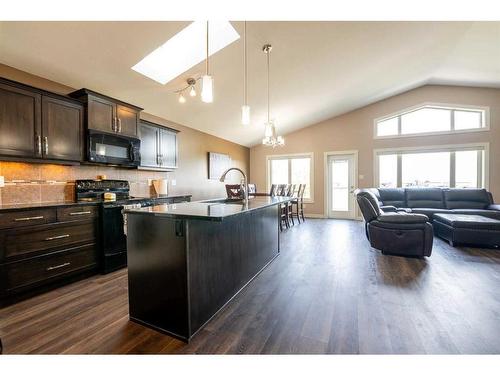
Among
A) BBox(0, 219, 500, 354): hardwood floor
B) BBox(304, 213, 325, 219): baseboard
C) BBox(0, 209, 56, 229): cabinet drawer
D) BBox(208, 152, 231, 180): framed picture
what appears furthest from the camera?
BBox(304, 213, 325, 219): baseboard

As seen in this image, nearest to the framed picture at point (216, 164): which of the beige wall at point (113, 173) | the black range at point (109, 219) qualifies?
the beige wall at point (113, 173)

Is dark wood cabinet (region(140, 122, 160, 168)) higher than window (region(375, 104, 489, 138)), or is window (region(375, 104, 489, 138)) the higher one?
window (region(375, 104, 489, 138))

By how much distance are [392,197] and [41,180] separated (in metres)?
6.44

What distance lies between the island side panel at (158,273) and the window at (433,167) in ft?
21.0

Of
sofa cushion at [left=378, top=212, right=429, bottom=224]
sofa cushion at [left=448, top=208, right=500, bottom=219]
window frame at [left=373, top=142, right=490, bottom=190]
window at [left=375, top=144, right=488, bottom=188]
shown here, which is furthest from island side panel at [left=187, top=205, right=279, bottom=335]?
window at [left=375, top=144, right=488, bottom=188]

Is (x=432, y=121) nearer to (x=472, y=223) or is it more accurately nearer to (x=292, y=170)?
(x=472, y=223)

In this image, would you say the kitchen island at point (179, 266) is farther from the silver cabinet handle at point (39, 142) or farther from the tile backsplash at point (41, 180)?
the tile backsplash at point (41, 180)

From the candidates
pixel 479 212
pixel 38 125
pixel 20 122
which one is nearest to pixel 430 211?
pixel 479 212

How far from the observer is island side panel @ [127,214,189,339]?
163 centimetres

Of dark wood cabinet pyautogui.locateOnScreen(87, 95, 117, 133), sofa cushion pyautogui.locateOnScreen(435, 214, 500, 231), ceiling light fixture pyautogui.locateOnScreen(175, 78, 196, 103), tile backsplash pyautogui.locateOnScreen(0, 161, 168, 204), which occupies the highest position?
ceiling light fixture pyautogui.locateOnScreen(175, 78, 196, 103)

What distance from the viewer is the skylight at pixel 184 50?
2970 millimetres

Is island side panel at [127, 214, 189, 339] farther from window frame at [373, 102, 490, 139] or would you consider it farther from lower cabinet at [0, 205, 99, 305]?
window frame at [373, 102, 490, 139]

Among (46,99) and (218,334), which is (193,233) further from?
(46,99)

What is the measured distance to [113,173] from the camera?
362 centimetres
